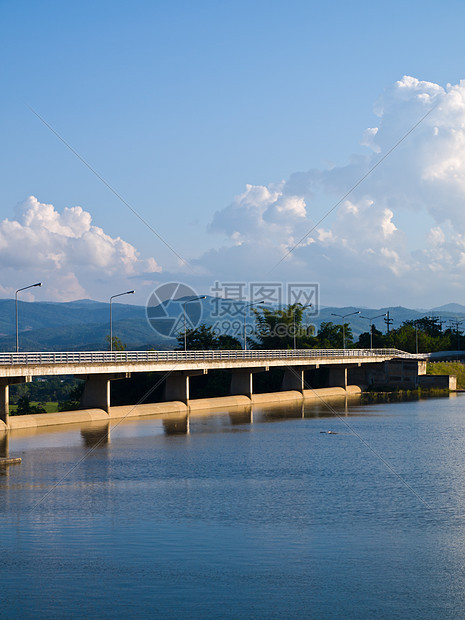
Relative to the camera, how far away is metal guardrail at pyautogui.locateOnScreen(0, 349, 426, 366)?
181ft

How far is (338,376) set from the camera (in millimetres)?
113875

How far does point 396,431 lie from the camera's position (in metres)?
58.8

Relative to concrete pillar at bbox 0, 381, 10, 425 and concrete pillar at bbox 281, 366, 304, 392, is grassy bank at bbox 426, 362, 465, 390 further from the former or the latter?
concrete pillar at bbox 0, 381, 10, 425

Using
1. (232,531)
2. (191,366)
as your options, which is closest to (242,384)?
(191,366)

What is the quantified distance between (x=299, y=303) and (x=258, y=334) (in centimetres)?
1087

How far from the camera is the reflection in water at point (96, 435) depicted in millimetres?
49531

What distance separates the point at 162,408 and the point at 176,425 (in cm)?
1111

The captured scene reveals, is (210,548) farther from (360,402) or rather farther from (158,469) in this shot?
(360,402)

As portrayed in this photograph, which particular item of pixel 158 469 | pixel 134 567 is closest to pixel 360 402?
pixel 158 469

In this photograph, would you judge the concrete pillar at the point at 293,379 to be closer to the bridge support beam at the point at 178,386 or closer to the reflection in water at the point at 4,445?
the bridge support beam at the point at 178,386

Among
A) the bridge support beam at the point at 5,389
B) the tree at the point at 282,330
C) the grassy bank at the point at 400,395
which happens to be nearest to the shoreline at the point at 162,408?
the bridge support beam at the point at 5,389

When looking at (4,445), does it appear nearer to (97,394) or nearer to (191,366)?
(97,394)

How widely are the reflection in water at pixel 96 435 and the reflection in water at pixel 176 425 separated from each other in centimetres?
457

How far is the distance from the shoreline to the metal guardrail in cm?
456
